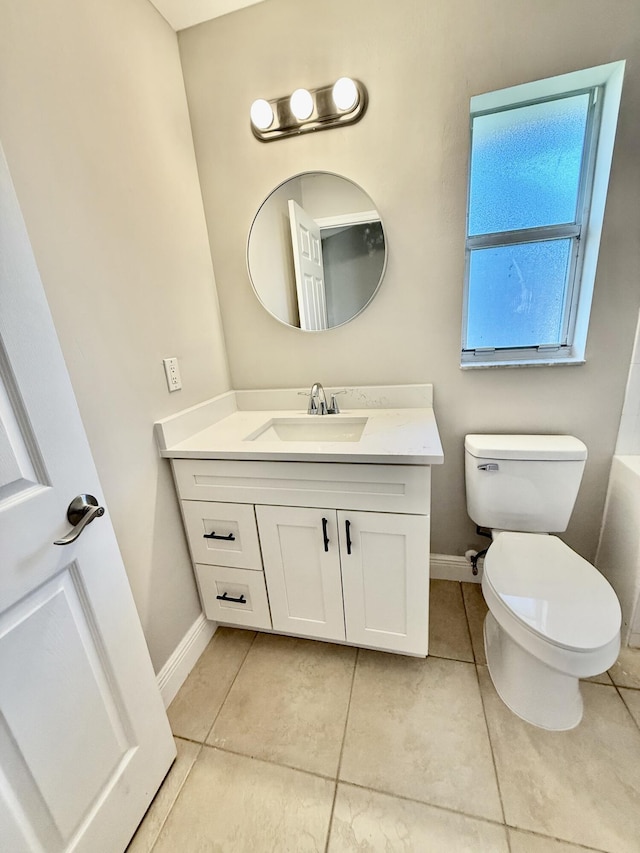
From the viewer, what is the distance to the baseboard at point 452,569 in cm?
161

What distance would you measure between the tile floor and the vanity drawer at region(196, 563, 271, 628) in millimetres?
166

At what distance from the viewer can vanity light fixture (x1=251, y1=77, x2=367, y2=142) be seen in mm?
1188

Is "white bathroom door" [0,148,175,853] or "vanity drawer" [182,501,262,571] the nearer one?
"white bathroom door" [0,148,175,853]

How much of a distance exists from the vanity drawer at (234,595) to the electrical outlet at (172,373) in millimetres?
682

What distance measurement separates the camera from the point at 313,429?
1471mm

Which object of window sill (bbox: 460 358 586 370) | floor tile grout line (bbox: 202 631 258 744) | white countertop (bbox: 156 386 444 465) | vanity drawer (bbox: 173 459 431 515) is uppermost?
window sill (bbox: 460 358 586 370)

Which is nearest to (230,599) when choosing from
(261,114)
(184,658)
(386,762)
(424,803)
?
(184,658)

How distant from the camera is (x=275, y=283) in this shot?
145 centimetres

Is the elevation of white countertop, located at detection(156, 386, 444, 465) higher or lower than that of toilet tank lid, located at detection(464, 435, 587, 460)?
higher

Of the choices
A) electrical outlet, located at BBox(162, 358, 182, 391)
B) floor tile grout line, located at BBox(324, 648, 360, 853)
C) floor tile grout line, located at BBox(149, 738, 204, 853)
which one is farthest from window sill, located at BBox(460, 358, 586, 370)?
floor tile grout line, located at BBox(149, 738, 204, 853)

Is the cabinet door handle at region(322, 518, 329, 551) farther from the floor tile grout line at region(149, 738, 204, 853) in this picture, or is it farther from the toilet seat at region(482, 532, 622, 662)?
the floor tile grout line at region(149, 738, 204, 853)

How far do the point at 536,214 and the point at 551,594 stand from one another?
1314 mm

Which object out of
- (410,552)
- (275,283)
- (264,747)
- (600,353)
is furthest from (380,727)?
(275,283)

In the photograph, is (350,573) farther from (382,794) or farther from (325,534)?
(382,794)
